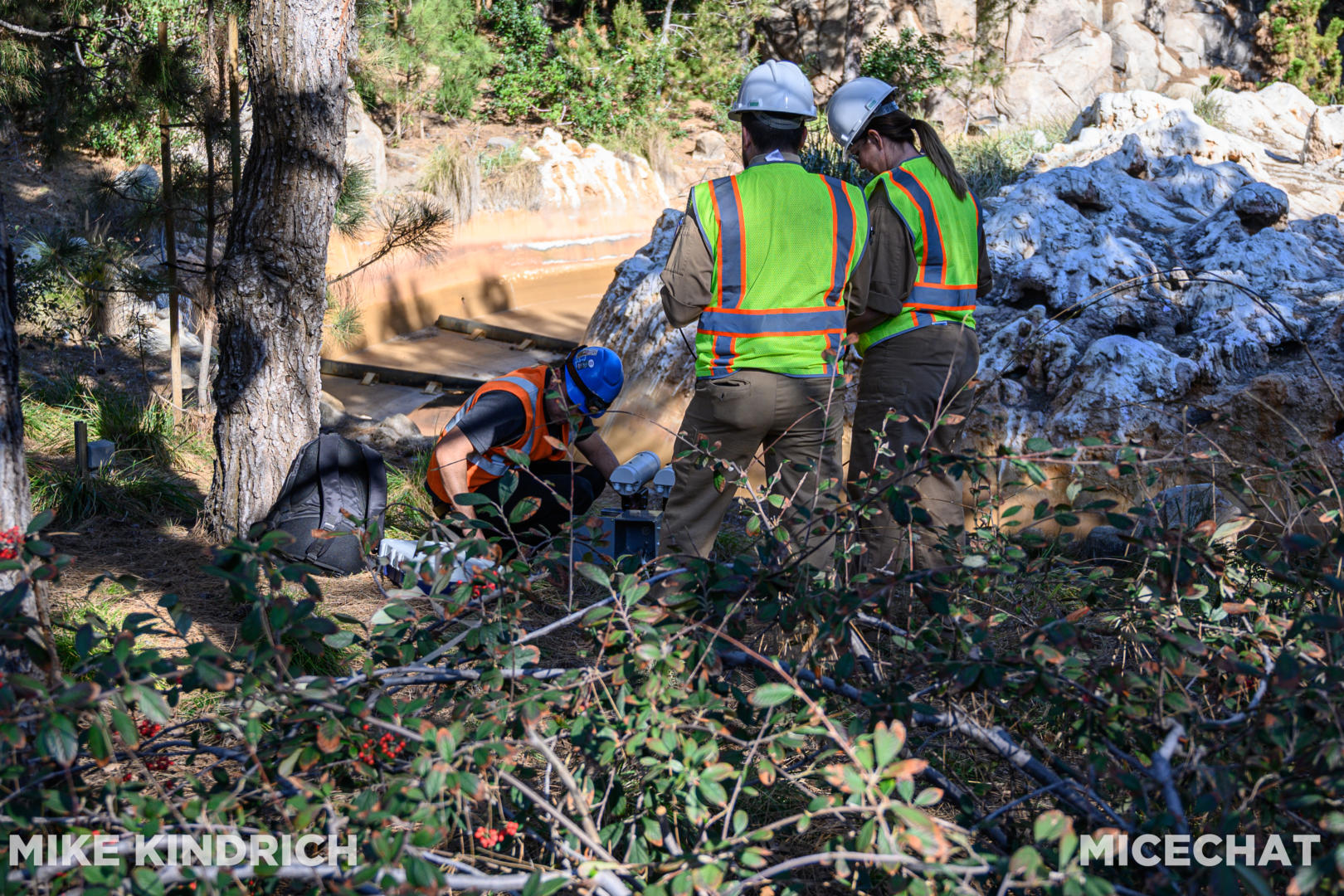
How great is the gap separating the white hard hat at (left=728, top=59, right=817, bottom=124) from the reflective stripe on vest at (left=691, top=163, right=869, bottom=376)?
0.55 ft

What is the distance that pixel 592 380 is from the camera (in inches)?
137

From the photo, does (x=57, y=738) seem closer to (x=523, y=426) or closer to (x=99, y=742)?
(x=99, y=742)

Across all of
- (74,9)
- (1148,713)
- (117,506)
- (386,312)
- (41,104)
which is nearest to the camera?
(1148,713)

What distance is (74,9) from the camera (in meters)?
Answer: 5.12

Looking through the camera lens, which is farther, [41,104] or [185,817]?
[41,104]

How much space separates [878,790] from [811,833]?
100 cm

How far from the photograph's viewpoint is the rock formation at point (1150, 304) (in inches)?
166

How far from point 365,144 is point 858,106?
8.34 metres

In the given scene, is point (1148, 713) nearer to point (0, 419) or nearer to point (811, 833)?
point (811, 833)

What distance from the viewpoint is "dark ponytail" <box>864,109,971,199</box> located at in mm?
3207

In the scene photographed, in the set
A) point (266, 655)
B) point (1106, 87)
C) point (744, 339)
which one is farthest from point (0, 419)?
point (1106, 87)

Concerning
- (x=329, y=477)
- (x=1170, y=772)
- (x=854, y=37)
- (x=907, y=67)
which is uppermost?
(x=854, y=37)

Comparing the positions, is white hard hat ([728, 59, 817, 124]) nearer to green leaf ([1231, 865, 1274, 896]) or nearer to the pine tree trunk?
the pine tree trunk

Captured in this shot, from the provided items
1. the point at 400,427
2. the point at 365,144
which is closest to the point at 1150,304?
the point at 400,427
